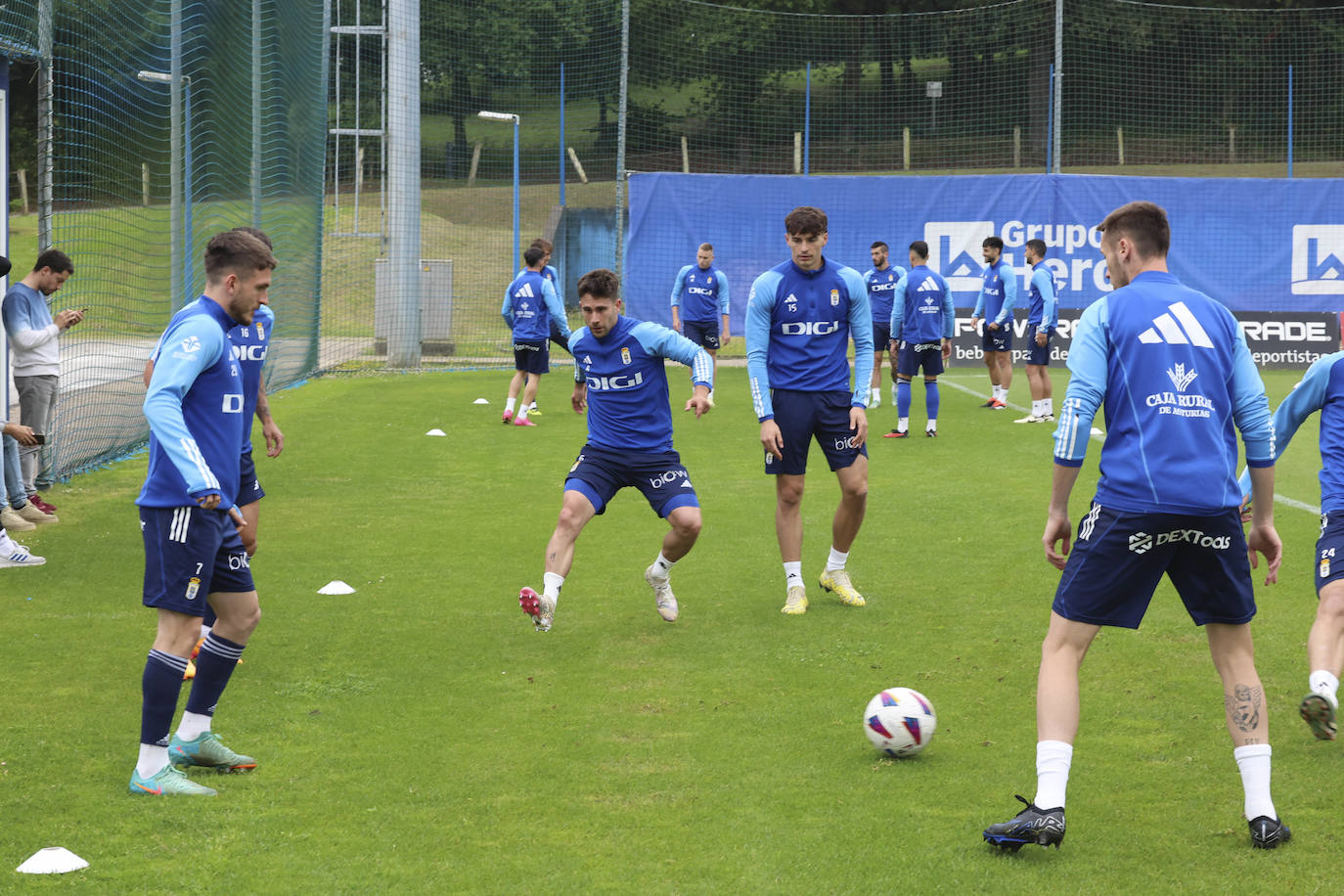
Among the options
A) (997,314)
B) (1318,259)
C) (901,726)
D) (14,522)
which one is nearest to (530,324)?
(997,314)

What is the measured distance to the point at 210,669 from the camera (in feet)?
16.6

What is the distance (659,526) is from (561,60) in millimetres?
18082

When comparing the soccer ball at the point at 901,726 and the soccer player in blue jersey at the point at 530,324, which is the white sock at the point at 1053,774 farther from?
the soccer player in blue jersey at the point at 530,324

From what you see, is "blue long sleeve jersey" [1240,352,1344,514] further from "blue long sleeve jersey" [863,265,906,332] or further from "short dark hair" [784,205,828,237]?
"blue long sleeve jersey" [863,265,906,332]

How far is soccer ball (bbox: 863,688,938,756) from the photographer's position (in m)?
5.20

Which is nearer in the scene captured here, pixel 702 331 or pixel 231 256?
pixel 231 256

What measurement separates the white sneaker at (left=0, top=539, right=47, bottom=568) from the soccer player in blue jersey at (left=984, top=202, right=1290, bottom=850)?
265 inches

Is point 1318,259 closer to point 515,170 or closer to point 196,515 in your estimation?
point 515,170

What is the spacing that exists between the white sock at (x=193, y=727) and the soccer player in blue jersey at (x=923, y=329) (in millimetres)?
10907

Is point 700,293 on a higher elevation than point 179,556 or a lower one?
higher

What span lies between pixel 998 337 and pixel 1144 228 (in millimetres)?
12893

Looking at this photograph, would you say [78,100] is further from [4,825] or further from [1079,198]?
[1079,198]

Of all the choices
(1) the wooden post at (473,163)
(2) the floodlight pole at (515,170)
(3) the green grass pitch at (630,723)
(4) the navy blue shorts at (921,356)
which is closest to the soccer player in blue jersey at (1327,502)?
(3) the green grass pitch at (630,723)

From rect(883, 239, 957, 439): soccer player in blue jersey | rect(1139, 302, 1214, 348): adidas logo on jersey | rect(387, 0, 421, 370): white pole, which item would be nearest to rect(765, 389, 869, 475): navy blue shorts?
rect(1139, 302, 1214, 348): adidas logo on jersey
